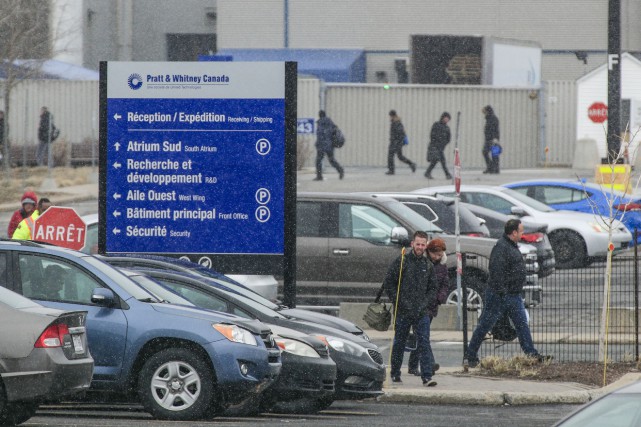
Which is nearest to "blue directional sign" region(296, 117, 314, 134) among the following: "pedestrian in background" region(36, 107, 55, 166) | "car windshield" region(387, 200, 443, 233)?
"pedestrian in background" region(36, 107, 55, 166)

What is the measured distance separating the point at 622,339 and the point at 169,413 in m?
7.92

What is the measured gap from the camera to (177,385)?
10.9 meters

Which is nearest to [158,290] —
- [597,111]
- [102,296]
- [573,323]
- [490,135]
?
[102,296]

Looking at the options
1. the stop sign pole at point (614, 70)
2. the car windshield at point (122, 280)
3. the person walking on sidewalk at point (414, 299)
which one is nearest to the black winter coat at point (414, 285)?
the person walking on sidewalk at point (414, 299)

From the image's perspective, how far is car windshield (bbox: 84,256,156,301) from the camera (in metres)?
11.1

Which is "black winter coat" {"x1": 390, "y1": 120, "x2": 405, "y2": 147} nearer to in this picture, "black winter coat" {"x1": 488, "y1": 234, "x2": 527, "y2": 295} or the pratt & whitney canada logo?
the pratt & whitney canada logo

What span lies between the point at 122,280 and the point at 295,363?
1.66m

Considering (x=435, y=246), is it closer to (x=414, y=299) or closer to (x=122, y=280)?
(x=414, y=299)

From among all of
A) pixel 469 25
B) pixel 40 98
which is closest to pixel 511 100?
pixel 469 25

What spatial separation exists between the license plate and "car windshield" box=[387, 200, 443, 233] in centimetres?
913

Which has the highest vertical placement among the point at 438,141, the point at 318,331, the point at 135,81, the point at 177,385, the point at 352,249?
the point at 135,81

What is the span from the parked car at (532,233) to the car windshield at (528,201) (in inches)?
58.6

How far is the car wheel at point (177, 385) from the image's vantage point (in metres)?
10.8

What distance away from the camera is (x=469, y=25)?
169 feet
